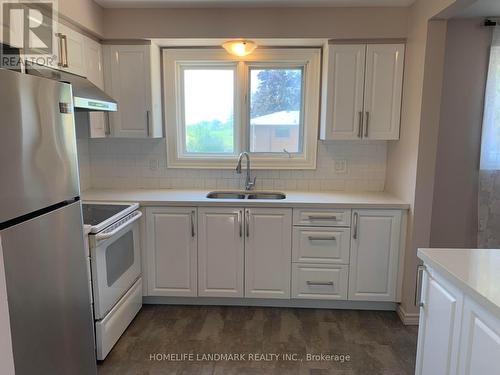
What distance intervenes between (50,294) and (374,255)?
2.23 metres

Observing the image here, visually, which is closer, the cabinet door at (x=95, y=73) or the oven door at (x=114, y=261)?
the oven door at (x=114, y=261)

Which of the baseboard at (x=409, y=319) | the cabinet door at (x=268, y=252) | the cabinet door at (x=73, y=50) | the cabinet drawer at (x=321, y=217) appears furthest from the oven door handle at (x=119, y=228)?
the baseboard at (x=409, y=319)

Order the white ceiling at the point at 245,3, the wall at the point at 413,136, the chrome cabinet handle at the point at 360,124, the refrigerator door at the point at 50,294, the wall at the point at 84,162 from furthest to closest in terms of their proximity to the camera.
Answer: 1. the wall at the point at 84,162
2. the chrome cabinet handle at the point at 360,124
3. the white ceiling at the point at 245,3
4. the wall at the point at 413,136
5. the refrigerator door at the point at 50,294

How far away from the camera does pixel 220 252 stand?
9.05 ft

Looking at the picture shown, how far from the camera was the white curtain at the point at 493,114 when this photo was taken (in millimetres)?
2627

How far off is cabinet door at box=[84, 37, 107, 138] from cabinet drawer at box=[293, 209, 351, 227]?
1741 mm

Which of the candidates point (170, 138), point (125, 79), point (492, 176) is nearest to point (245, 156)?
point (170, 138)

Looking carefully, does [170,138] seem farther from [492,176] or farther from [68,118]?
[492,176]

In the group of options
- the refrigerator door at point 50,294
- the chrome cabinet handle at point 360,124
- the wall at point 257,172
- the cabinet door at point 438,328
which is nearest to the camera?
the refrigerator door at point 50,294

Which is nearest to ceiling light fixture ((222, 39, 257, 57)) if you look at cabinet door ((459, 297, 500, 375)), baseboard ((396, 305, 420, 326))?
cabinet door ((459, 297, 500, 375))

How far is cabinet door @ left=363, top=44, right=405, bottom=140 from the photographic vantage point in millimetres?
2742

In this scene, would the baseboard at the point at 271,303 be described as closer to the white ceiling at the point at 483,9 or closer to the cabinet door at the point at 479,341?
the cabinet door at the point at 479,341

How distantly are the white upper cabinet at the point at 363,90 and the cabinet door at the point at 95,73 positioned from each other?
1.88 metres

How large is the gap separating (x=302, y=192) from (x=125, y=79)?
5.98 ft
